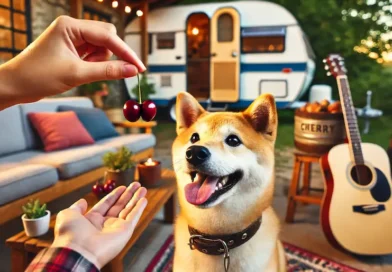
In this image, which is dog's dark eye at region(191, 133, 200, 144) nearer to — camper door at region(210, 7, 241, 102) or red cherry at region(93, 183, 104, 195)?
red cherry at region(93, 183, 104, 195)

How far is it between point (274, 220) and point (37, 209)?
0.95m

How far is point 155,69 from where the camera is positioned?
5.25 metres

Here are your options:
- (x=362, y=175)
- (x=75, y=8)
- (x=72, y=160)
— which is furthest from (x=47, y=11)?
(x=362, y=175)

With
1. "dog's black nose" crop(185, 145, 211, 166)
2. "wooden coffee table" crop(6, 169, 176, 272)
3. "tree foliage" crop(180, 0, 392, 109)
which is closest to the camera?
"dog's black nose" crop(185, 145, 211, 166)

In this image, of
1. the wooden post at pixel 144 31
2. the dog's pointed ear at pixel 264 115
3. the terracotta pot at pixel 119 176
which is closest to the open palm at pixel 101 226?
the dog's pointed ear at pixel 264 115

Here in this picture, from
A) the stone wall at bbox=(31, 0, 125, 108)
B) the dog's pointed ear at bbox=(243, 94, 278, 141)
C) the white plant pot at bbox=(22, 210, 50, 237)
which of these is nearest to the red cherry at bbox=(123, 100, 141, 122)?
the dog's pointed ear at bbox=(243, 94, 278, 141)

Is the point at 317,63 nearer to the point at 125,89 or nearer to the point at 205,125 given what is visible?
the point at 125,89

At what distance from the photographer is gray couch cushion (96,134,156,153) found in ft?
9.48

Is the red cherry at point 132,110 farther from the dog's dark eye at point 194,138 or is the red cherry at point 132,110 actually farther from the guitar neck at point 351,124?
the guitar neck at point 351,124

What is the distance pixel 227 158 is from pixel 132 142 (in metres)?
2.18

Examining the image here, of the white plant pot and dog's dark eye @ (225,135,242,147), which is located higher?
dog's dark eye @ (225,135,242,147)

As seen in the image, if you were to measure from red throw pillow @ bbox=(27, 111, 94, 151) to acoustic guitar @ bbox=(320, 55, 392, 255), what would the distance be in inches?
74.4

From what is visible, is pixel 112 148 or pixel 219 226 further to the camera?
pixel 112 148

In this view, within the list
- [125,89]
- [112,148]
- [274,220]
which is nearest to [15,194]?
[112,148]
